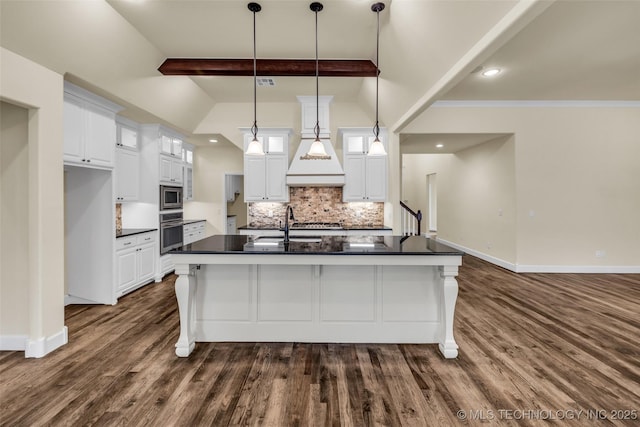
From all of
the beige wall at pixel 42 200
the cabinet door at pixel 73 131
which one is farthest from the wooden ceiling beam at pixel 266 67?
the beige wall at pixel 42 200

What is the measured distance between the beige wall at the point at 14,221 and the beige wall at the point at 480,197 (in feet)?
23.1

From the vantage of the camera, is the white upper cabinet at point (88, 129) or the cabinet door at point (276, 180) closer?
the white upper cabinet at point (88, 129)

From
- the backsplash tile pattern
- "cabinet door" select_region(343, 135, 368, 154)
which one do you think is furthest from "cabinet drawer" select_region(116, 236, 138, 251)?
"cabinet door" select_region(343, 135, 368, 154)

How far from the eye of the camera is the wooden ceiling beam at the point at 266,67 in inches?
166

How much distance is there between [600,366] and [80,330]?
512cm

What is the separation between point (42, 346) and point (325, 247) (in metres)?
2.76

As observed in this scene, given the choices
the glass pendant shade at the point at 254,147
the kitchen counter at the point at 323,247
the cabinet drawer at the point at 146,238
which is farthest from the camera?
the cabinet drawer at the point at 146,238

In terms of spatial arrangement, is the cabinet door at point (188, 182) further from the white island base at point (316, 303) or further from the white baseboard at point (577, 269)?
the white baseboard at point (577, 269)

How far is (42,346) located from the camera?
2.74 m

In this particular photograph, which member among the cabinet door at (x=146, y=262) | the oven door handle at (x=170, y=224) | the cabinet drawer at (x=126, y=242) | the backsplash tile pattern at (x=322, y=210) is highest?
the backsplash tile pattern at (x=322, y=210)

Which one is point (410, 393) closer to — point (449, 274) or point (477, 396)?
point (477, 396)

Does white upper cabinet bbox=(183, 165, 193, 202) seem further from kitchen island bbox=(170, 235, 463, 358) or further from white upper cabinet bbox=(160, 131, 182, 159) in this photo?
kitchen island bbox=(170, 235, 463, 358)

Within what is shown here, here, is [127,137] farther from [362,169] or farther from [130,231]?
[362,169]

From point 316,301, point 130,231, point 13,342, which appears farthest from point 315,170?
point 13,342
